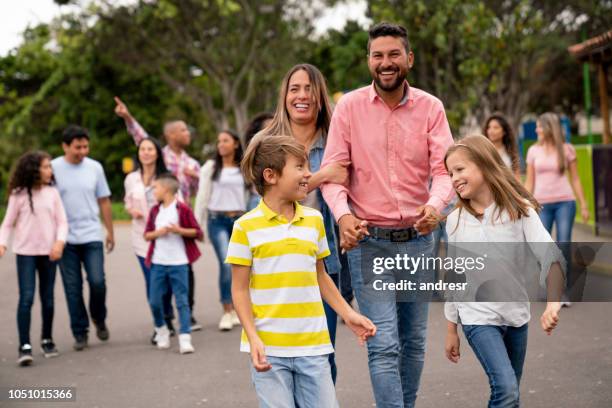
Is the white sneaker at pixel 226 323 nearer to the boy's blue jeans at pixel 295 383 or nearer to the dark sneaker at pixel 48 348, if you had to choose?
the dark sneaker at pixel 48 348

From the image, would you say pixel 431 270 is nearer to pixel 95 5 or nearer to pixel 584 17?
pixel 95 5

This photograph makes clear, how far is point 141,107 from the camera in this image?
39.8 metres

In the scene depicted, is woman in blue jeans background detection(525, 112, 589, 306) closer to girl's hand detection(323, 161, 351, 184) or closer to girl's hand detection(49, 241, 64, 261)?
girl's hand detection(49, 241, 64, 261)

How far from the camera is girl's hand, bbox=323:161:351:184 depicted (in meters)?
4.73

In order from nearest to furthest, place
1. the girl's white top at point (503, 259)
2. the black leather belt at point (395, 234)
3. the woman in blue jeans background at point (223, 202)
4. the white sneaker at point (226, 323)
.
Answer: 1. the girl's white top at point (503, 259)
2. the black leather belt at point (395, 234)
3. the white sneaker at point (226, 323)
4. the woman in blue jeans background at point (223, 202)

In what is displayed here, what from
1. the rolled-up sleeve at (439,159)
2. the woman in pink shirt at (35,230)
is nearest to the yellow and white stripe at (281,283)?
the rolled-up sleeve at (439,159)

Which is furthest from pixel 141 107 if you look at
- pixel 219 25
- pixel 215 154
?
pixel 215 154

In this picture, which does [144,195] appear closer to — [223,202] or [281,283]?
[223,202]

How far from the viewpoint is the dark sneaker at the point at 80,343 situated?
8344mm

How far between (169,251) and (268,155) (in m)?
4.38

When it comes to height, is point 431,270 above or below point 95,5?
below

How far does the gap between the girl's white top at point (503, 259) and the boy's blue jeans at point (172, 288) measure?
14.0 ft

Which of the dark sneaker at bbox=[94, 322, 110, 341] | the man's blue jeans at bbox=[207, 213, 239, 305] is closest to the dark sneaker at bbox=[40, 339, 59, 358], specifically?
the dark sneaker at bbox=[94, 322, 110, 341]

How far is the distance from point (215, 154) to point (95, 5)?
80.9 ft
